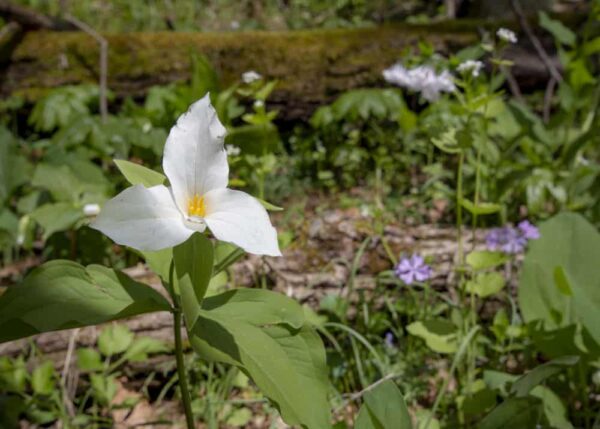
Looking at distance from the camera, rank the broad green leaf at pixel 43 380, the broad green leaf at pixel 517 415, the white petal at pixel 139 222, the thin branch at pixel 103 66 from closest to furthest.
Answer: the white petal at pixel 139 222 < the broad green leaf at pixel 517 415 < the broad green leaf at pixel 43 380 < the thin branch at pixel 103 66

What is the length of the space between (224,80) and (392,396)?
9.56 ft

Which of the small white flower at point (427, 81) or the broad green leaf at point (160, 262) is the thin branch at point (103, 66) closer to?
the small white flower at point (427, 81)

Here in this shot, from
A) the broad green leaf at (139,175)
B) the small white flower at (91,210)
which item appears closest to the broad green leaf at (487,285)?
the broad green leaf at (139,175)

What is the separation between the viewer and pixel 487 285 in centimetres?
166

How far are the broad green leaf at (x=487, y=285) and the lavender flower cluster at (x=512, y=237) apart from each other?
157 mm

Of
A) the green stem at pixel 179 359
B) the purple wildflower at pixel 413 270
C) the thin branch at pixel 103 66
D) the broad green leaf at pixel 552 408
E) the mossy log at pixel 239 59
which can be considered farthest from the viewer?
the mossy log at pixel 239 59

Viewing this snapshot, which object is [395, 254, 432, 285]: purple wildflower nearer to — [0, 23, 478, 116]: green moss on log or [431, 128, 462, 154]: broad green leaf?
[431, 128, 462, 154]: broad green leaf

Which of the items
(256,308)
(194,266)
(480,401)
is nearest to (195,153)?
(194,266)

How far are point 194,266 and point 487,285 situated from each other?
1084 mm

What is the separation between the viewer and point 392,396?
102cm

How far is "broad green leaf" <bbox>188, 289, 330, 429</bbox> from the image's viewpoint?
2.99 feet

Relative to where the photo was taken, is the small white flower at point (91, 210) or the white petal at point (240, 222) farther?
the small white flower at point (91, 210)

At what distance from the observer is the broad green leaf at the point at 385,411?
39.6 inches

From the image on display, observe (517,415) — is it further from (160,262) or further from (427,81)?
(427,81)
